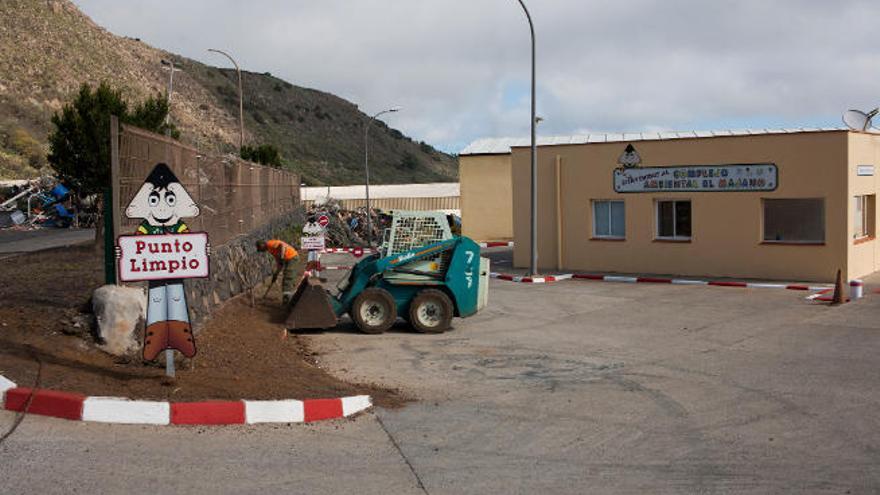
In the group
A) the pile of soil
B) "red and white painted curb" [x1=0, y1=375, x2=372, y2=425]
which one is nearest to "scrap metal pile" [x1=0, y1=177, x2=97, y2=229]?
the pile of soil

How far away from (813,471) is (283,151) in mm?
98982

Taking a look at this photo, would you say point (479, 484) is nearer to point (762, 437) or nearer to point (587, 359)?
point (762, 437)

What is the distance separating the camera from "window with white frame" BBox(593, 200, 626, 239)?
2894 cm

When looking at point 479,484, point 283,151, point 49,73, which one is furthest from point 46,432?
point 283,151

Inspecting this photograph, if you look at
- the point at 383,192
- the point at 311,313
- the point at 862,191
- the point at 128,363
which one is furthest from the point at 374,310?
the point at 383,192

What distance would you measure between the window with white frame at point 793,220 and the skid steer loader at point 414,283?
1426 cm

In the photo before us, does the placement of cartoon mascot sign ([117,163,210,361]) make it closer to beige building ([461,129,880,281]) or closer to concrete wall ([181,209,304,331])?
concrete wall ([181,209,304,331])

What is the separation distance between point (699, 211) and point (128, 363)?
19793 mm

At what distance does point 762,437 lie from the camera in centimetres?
881

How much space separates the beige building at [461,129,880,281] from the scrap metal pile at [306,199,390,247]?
14.0 m

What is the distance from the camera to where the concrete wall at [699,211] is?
2495 centimetres

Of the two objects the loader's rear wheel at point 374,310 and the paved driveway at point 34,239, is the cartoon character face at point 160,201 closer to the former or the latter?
the loader's rear wheel at point 374,310

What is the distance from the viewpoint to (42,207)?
4769 centimetres

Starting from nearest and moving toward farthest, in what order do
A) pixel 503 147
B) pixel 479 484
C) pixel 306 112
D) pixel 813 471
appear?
pixel 479 484
pixel 813 471
pixel 503 147
pixel 306 112
